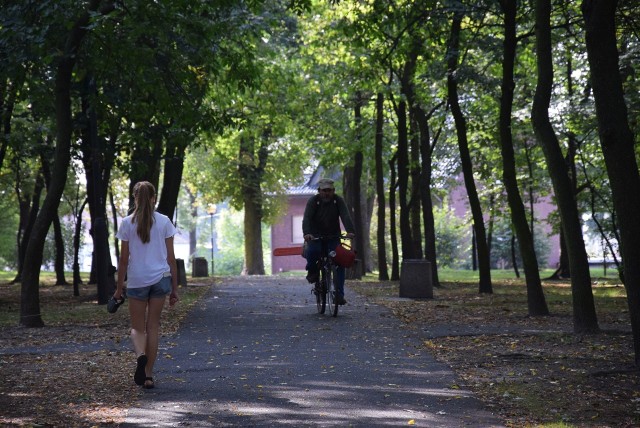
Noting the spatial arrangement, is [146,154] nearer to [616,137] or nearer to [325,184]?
[325,184]

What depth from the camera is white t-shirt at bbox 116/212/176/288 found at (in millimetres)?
9930

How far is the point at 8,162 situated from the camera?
33.6m

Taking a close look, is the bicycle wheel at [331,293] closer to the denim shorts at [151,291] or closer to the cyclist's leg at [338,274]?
the cyclist's leg at [338,274]

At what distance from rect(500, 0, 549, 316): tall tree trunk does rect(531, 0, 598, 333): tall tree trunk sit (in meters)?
2.60

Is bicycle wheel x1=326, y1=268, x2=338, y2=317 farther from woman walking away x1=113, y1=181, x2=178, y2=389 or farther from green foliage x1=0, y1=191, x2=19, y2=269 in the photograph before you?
green foliage x1=0, y1=191, x2=19, y2=269

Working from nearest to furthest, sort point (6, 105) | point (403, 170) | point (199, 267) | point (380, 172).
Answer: point (6, 105)
point (403, 170)
point (380, 172)
point (199, 267)

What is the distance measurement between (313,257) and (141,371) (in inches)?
299

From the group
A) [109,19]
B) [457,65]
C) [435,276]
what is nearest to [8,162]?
[435,276]

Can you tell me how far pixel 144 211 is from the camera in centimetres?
996

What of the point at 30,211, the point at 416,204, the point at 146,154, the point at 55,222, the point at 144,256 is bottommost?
the point at 144,256

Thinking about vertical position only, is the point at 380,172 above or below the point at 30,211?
above

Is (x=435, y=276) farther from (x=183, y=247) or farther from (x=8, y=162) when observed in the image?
Answer: (x=183, y=247)

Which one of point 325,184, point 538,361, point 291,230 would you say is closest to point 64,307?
point 325,184

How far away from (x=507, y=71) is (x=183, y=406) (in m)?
10.8
